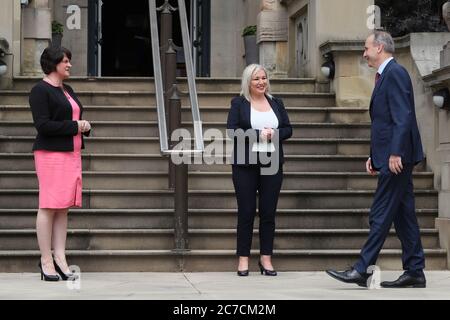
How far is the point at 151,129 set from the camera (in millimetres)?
12477

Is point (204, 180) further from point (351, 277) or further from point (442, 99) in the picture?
point (351, 277)

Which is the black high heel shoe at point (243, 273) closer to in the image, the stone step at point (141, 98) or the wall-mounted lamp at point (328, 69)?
the stone step at point (141, 98)

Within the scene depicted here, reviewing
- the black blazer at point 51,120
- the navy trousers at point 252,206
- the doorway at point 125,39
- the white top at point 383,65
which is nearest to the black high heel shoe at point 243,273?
the navy trousers at point 252,206

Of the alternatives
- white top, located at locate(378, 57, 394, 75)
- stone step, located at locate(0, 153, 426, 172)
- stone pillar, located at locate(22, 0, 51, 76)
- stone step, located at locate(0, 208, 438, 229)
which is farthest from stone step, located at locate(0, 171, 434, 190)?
stone pillar, located at locate(22, 0, 51, 76)

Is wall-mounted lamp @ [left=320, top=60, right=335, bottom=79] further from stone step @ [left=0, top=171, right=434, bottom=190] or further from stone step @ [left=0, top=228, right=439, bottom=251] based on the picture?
stone step @ [left=0, top=228, right=439, bottom=251]

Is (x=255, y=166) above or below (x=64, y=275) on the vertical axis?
above

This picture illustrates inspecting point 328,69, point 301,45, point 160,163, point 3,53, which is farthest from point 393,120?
point 301,45

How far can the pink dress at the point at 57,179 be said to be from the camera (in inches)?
363

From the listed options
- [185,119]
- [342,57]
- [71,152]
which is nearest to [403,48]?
[342,57]

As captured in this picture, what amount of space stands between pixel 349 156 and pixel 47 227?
12.9 ft

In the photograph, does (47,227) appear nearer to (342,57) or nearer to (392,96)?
(392,96)

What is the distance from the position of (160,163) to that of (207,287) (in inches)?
122

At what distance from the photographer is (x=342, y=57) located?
534 inches

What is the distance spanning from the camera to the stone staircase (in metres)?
10.3
